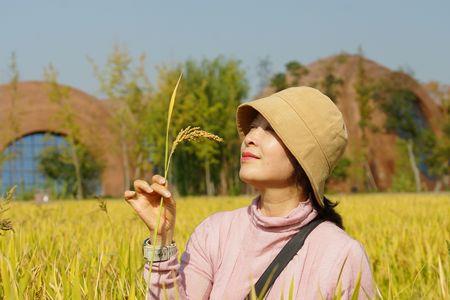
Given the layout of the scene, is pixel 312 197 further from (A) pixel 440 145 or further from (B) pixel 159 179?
(A) pixel 440 145

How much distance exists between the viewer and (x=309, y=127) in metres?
2.07

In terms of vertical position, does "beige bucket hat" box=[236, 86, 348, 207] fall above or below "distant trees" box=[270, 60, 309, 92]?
below

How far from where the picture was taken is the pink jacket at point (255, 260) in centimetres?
195

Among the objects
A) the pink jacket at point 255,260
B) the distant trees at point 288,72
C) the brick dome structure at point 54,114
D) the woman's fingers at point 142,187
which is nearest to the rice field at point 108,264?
the pink jacket at point 255,260

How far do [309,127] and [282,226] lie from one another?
306mm

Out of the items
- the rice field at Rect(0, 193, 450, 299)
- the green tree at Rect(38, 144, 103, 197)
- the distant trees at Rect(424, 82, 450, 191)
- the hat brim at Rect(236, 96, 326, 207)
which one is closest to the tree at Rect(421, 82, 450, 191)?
the distant trees at Rect(424, 82, 450, 191)

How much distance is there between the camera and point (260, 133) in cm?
212

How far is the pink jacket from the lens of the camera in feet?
6.40

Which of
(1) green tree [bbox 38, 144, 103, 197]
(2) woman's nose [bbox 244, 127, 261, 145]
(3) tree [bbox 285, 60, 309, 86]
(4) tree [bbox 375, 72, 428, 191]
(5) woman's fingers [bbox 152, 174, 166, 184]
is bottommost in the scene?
(1) green tree [bbox 38, 144, 103, 197]

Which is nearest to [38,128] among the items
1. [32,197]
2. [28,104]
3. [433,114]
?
[28,104]

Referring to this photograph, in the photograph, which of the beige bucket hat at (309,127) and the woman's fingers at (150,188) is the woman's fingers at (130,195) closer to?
the woman's fingers at (150,188)

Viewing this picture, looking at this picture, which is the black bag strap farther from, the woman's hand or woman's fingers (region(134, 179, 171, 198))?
woman's fingers (region(134, 179, 171, 198))

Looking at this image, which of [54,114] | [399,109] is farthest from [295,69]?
[54,114]

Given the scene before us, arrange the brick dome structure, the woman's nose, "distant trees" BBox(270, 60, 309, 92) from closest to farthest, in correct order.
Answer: the woman's nose < "distant trees" BBox(270, 60, 309, 92) < the brick dome structure
